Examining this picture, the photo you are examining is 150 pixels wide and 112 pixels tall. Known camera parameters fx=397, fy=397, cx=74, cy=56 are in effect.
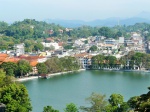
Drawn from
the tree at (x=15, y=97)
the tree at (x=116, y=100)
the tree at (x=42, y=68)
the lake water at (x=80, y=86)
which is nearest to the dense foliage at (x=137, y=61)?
the lake water at (x=80, y=86)

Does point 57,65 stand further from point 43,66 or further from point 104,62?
point 104,62

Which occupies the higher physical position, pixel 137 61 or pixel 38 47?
pixel 38 47

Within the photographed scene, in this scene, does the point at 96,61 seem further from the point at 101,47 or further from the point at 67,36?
the point at 67,36

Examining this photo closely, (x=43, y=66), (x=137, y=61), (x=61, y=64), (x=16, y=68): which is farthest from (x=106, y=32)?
(x=16, y=68)

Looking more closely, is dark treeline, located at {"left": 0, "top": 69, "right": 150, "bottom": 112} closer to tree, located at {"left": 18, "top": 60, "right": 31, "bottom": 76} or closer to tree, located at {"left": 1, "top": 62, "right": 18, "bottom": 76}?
tree, located at {"left": 1, "top": 62, "right": 18, "bottom": 76}

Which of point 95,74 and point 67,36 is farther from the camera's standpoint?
point 67,36

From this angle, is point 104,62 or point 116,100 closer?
point 116,100

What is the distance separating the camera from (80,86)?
1252cm

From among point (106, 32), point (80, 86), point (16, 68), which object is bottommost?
point (80, 86)

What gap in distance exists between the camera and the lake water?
32.8 ft

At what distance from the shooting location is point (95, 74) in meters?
15.6

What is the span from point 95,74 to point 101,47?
7.86m

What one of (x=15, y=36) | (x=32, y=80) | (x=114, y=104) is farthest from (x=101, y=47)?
(x=114, y=104)

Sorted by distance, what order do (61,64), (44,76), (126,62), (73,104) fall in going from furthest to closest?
(126,62), (61,64), (44,76), (73,104)
